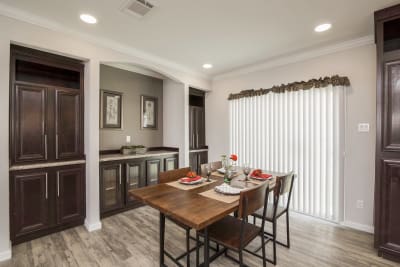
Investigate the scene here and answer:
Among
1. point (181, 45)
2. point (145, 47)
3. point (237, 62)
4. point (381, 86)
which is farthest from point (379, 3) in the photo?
point (145, 47)

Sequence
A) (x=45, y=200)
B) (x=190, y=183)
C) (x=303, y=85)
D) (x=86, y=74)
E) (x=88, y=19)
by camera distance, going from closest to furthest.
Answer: (x=190, y=183) → (x=88, y=19) → (x=45, y=200) → (x=86, y=74) → (x=303, y=85)

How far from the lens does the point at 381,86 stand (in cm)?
211

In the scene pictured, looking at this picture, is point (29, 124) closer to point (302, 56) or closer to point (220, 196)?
point (220, 196)

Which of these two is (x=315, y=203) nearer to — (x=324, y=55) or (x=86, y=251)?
(x=324, y=55)

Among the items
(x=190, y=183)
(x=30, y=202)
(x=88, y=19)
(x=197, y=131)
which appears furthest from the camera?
(x=197, y=131)

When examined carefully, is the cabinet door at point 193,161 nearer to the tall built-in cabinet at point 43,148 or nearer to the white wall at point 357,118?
the tall built-in cabinet at point 43,148

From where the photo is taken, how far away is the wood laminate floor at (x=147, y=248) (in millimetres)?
2068

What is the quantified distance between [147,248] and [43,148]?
180cm

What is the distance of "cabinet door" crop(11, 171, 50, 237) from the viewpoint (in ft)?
7.52

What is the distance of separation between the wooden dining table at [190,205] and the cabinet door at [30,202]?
1.48m

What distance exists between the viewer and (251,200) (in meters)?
1.58

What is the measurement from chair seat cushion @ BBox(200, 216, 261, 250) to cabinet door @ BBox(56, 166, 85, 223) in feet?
6.56

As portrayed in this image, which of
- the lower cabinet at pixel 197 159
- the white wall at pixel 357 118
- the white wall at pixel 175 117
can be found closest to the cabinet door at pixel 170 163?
the white wall at pixel 175 117

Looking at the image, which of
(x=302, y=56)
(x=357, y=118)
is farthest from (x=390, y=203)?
(x=302, y=56)
